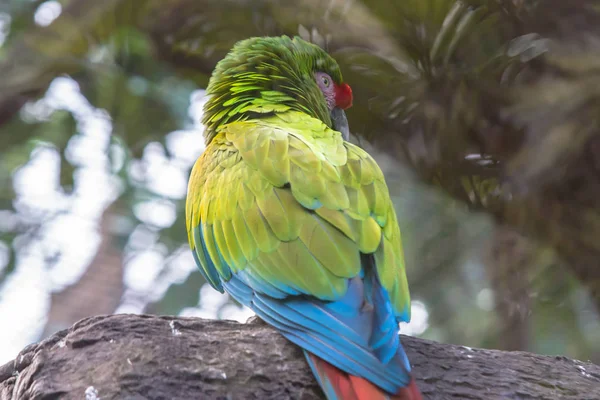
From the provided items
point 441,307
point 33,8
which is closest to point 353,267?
point 441,307

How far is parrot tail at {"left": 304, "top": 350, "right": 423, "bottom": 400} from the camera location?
47.8 inches

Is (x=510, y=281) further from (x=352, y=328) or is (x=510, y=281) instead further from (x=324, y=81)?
(x=352, y=328)

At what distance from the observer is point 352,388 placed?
1229 mm

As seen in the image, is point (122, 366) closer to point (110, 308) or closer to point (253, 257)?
point (253, 257)

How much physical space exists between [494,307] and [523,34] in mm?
1576

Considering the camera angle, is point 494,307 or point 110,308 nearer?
point 494,307

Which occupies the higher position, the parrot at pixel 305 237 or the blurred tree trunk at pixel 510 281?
the parrot at pixel 305 237

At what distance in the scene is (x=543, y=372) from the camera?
5.37ft

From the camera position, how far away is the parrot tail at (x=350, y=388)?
3.98 feet

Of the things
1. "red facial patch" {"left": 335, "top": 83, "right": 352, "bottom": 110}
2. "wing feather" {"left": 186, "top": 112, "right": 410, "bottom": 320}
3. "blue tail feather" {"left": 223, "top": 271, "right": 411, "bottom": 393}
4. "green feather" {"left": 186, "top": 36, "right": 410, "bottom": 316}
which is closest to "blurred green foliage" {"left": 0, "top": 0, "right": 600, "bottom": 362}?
"red facial patch" {"left": 335, "top": 83, "right": 352, "bottom": 110}

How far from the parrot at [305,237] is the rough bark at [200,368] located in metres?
0.08

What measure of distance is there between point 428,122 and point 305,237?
235 cm

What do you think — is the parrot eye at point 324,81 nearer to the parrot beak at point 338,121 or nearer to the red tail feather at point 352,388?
the parrot beak at point 338,121

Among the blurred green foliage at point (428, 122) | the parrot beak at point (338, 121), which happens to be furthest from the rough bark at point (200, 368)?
the blurred green foliage at point (428, 122)
